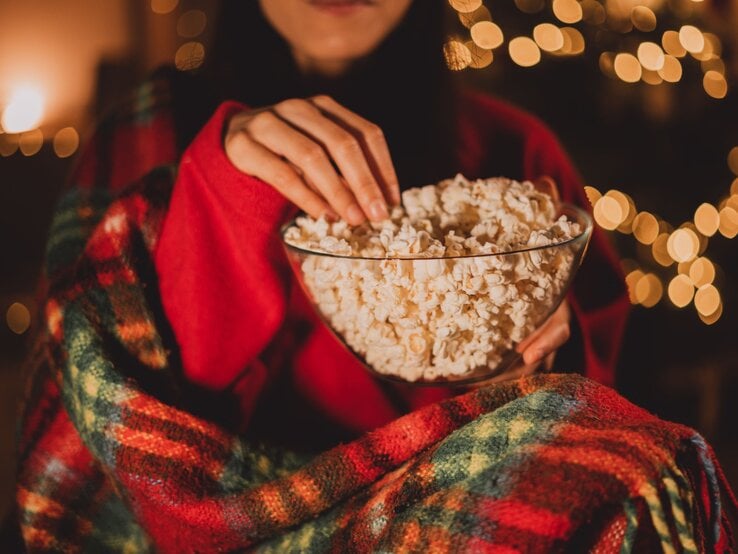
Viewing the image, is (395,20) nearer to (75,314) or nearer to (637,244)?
(75,314)

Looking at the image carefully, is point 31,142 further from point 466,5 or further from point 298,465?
point 298,465

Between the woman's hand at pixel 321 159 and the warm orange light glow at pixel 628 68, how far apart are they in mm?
1222

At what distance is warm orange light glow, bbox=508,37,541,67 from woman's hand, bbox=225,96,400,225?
1140mm

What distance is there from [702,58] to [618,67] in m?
0.22

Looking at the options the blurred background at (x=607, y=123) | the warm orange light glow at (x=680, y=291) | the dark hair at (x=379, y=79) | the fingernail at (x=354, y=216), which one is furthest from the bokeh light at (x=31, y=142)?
the warm orange light glow at (x=680, y=291)

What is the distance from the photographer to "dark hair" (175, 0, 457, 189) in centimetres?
95

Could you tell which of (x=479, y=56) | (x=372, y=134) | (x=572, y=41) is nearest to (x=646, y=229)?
(x=572, y=41)

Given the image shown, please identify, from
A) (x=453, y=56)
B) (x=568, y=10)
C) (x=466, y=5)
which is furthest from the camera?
(x=568, y=10)

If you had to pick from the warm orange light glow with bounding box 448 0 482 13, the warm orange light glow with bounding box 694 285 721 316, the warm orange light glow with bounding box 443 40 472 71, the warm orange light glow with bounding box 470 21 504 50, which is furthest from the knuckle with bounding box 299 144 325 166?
the warm orange light glow with bounding box 694 285 721 316

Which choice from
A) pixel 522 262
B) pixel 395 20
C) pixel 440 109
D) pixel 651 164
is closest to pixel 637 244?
pixel 651 164

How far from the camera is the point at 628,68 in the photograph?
5.24ft

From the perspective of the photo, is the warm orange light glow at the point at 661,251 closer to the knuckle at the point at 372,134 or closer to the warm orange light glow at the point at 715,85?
the warm orange light glow at the point at 715,85

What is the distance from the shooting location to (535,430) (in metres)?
0.43

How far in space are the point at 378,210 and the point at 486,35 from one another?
1223mm
